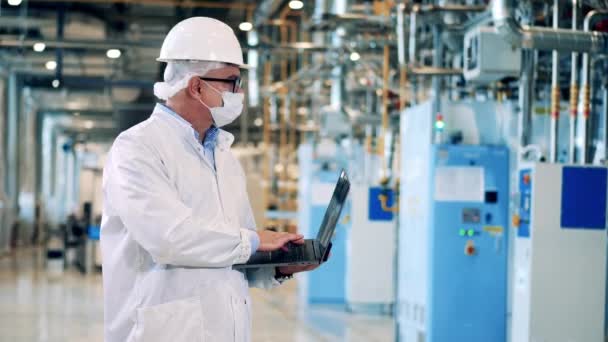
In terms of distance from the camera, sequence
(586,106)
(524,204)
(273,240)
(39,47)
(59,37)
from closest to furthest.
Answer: (273,240) < (524,204) < (586,106) < (39,47) < (59,37)

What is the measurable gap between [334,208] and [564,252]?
9.90ft

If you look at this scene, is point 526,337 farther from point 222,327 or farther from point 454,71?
point 222,327

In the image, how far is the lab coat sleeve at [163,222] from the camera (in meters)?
2.49

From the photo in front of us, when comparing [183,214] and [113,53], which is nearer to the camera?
[183,214]

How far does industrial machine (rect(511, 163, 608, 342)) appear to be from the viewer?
17.7ft

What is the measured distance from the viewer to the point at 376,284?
9773 mm

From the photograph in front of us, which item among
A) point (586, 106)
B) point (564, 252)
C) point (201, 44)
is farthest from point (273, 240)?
point (586, 106)

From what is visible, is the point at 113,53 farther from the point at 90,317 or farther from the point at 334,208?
the point at 334,208

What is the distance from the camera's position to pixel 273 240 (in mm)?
2648

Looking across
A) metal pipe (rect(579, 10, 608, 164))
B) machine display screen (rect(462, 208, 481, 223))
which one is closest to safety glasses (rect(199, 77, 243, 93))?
metal pipe (rect(579, 10, 608, 164))

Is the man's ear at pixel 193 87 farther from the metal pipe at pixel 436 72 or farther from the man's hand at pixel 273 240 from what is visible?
the metal pipe at pixel 436 72

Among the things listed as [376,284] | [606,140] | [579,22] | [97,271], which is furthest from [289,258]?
[97,271]

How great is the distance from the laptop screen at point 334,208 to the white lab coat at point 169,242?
0.24m

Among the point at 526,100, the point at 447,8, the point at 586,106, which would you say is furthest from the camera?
the point at 447,8
